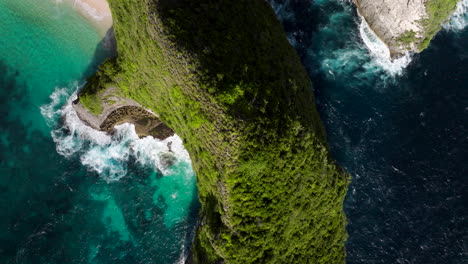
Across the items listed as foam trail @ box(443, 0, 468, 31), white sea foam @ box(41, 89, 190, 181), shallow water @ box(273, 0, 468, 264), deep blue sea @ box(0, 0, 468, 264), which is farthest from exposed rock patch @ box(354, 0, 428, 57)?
white sea foam @ box(41, 89, 190, 181)

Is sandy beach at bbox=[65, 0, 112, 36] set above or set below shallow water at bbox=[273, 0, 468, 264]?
below

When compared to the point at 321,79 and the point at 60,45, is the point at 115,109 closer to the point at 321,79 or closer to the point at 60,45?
the point at 60,45

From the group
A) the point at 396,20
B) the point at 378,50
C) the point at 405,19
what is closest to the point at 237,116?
the point at 378,50

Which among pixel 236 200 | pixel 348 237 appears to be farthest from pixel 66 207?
pixel 348 237

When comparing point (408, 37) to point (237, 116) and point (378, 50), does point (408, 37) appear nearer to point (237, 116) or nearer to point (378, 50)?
point (378, 50)

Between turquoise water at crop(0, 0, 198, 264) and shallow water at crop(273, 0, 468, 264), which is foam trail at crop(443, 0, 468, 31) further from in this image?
turquoise water at crop(0, 0, 198, 264)

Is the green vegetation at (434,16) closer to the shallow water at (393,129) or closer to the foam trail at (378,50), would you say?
the shallow water at (393,129)
